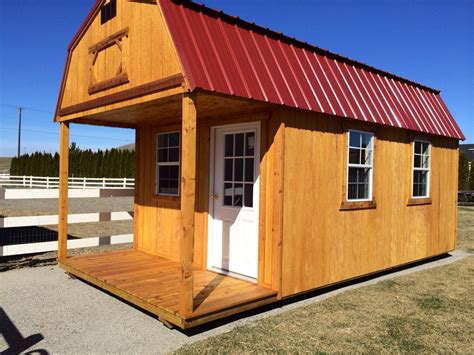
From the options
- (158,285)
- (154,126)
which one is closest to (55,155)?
(154,126)

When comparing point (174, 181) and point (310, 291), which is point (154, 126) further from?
point (310, 291)

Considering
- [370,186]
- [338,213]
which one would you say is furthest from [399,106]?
[338,213]

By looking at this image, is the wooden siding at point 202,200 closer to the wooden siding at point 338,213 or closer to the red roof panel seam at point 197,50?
the wooden siding at point 338,213

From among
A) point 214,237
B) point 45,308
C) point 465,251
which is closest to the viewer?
point 45,308

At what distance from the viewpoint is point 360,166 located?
6484 millimetres

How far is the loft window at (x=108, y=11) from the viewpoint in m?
5.58

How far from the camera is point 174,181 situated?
7.17 metres

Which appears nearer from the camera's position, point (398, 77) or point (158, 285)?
point (158, 285)

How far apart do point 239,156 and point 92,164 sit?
2976cm

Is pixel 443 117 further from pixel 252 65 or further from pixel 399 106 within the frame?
pixel 252 65

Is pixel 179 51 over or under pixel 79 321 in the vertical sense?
over

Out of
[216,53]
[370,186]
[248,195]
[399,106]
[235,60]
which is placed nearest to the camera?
[216,53]

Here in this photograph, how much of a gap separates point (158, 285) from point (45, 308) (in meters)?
1.39

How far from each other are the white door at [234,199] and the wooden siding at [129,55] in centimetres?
158
